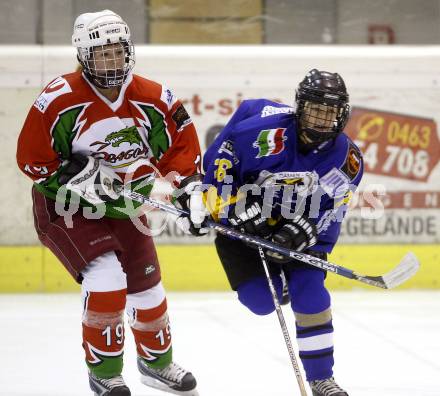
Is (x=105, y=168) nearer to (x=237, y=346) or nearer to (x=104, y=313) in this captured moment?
(x=104, y=313)

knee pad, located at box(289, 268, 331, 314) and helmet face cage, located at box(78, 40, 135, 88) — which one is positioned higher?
helmet face cage, located at box(78, 40, 135, 88)

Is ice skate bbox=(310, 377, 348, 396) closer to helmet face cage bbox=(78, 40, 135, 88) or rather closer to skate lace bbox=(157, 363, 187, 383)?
skate lace bbox=(157, 363, 187, 383)

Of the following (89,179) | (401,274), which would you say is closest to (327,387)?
(401,274)

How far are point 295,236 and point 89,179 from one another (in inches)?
24.4

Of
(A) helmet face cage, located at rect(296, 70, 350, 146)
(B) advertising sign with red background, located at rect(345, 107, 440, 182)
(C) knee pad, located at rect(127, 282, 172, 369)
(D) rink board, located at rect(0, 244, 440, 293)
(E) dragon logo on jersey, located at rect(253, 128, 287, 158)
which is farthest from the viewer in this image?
(B) advertising sign with red background, located at rect(345, 107, 440, 182)

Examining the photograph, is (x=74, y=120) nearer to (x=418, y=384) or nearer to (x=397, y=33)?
(x=418, y=384)

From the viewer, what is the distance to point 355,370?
3.57 m

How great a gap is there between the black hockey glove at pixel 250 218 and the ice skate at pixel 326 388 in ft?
1.51

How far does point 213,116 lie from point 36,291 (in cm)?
124

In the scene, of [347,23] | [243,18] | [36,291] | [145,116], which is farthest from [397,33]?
[145,116]

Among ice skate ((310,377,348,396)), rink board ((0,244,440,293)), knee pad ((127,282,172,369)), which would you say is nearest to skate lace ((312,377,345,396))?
ice skate ((310,377,348,396))

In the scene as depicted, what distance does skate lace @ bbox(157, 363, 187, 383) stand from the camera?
10.5ft

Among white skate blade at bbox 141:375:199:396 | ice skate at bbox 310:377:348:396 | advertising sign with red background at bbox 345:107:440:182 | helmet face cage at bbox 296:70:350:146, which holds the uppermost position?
helmet face cage at bbox 296:70:350:146

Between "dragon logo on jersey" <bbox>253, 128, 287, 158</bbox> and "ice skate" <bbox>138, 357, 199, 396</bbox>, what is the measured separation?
2.49 feet
